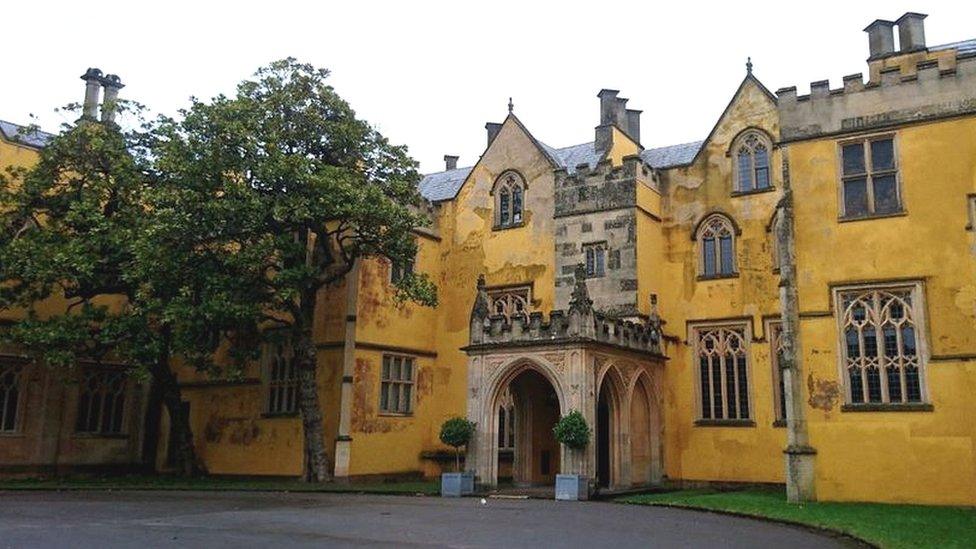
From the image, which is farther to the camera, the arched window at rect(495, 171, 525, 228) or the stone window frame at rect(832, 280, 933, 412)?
the arched window at rect(495, 171, 525, 228)

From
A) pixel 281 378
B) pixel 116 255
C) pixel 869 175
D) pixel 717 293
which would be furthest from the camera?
pixel 281 378

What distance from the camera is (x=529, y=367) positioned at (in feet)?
76.7

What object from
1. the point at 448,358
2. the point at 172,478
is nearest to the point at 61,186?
the point at 172,478

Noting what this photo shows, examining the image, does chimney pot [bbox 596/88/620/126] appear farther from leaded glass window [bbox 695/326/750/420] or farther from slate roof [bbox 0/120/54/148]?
slate roof [bbox 0/120/54/148]

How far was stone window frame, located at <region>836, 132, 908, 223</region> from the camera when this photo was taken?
20.0 meters

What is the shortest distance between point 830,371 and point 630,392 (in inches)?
234

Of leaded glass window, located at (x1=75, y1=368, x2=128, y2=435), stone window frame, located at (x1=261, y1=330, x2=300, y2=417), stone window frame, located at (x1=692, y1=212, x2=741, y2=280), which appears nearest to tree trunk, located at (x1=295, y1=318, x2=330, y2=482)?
stone window frame, located at (x1=261, y1=330, x2=300, y2=417)

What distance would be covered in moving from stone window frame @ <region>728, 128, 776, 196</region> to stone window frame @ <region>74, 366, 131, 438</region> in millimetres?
22736

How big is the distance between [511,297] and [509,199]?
11.9ft

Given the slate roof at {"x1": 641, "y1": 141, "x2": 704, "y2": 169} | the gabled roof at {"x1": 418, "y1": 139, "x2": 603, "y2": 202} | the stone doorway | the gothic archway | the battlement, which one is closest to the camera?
the battlement

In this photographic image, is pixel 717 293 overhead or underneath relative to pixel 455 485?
overhead

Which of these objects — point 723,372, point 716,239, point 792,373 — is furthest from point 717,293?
point 792,373

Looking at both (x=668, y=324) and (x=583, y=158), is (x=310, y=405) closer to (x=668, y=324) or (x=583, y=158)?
A: (x=668, y=324)

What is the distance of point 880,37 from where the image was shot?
2370 cm
